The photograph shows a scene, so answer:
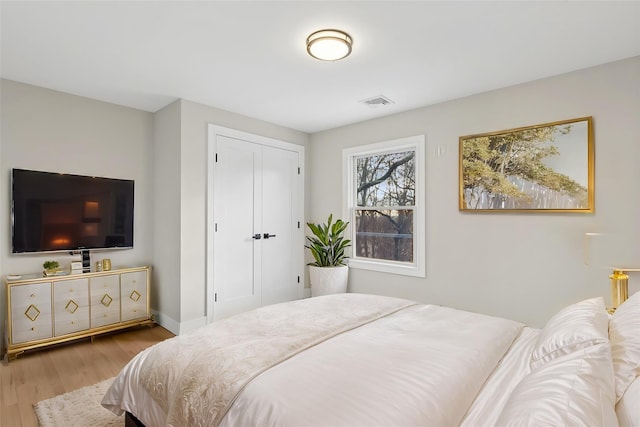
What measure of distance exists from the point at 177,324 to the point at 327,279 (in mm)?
1709

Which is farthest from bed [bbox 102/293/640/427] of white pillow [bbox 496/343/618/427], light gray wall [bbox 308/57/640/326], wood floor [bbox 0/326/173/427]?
light gray wall [bbox 308/57/640/326]

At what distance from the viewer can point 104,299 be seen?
3256 millimetres

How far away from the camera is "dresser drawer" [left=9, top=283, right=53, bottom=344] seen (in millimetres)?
2779

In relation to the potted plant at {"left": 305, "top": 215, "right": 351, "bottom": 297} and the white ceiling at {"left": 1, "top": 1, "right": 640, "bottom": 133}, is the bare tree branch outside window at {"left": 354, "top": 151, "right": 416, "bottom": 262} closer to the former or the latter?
the potted plant at {"left": 305, "top": 215, "right": 351, "bottom": 297}

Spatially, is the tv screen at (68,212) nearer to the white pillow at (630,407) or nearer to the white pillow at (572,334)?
the white pillow at (572,334)

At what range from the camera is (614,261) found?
2.31 meters

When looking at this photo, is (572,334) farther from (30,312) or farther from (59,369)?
(30,312)

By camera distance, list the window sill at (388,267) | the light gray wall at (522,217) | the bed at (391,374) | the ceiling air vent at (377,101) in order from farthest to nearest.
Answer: the window sill at (388,267)
the ceiling air vent at (377,101)
the light gray wall at (522,217)
the bed at (391,374)

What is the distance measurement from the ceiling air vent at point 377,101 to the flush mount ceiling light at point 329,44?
1.05 metres

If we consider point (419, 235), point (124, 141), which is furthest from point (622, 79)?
point (124, 141)

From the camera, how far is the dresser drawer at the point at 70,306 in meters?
2.98

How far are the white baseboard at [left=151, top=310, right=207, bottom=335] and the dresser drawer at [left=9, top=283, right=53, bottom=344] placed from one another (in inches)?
38.1

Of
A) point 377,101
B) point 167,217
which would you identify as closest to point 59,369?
point 167,217

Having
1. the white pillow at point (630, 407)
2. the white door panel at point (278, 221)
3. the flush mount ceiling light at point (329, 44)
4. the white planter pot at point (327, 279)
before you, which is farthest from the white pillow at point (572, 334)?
the white door panel at point (278, 221)
